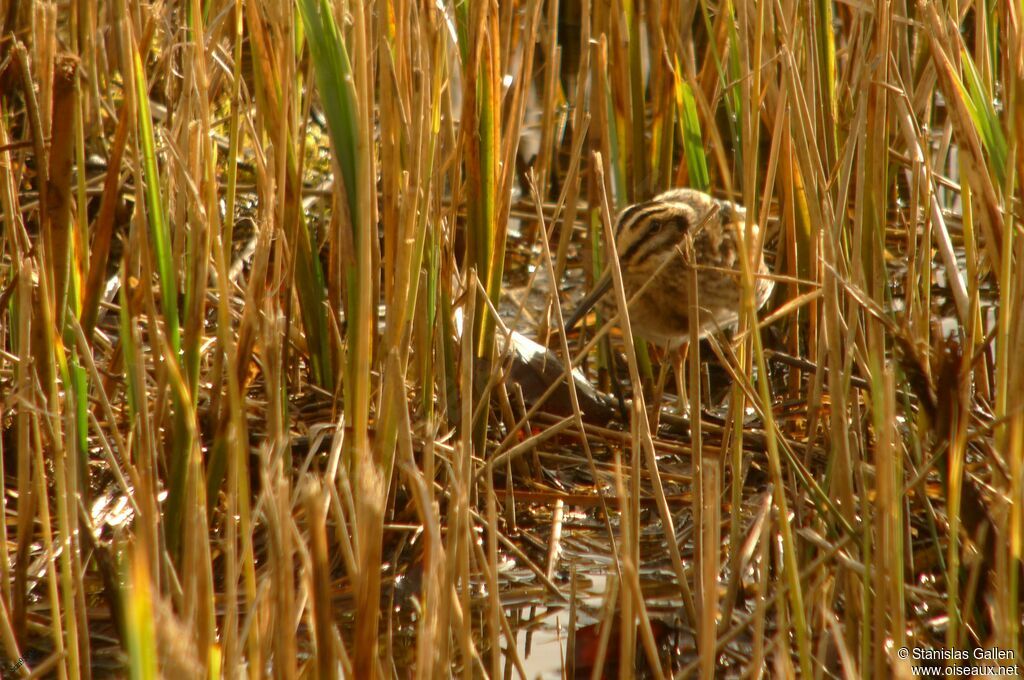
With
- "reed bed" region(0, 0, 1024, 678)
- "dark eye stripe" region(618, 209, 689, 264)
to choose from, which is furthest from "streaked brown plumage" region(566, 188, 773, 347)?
"reed bed" region(0, 0, 1024, 678)

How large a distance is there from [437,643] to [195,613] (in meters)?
0.29

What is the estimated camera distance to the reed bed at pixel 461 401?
1.51 m

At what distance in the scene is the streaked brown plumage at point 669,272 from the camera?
2.75m

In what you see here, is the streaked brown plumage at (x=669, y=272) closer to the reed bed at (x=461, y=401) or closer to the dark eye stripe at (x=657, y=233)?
the dark eye stripe at (x=657, y=233)

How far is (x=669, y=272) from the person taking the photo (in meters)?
2.85

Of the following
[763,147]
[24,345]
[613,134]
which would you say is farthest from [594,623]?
[763,147]

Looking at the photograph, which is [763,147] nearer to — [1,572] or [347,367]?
[347,367]

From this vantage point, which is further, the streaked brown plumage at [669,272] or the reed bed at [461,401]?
the streaked brown plumage at [669,272]

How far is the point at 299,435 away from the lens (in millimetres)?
2539

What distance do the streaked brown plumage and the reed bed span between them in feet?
0.45

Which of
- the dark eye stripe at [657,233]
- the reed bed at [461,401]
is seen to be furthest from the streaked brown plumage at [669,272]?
the reed bed at [461,401]

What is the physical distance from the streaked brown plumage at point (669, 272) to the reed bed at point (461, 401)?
0.14 meters

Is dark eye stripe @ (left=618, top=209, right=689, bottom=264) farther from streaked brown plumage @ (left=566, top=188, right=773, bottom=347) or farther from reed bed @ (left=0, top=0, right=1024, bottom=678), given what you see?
reed bed @ (left=0, top=0, right=1024, bottom=678)

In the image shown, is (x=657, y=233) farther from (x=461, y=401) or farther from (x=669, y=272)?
(x=461, y=401)
